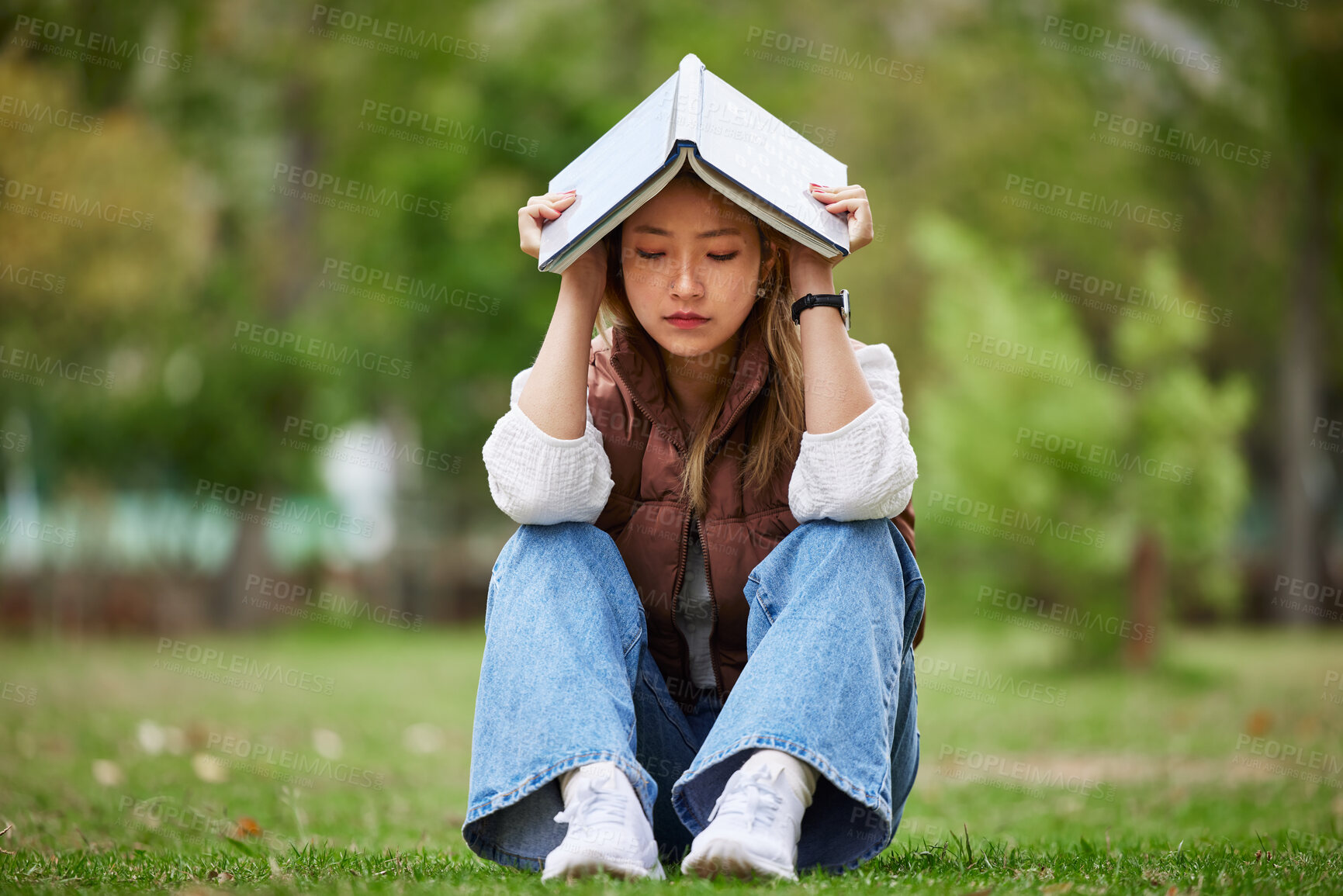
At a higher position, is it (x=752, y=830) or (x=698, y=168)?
(x=698, y=168)

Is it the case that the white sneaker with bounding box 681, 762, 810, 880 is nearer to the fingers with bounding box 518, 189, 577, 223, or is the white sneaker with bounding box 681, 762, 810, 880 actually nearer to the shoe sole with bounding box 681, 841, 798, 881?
the shoe sole with bounding box 681, 841, 798, 881

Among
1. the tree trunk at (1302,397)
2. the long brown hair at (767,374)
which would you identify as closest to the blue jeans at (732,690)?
the long brown hair at (767,374)

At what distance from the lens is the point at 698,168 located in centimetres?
231

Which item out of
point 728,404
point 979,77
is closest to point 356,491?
point 979,77

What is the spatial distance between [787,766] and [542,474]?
694 millimetres

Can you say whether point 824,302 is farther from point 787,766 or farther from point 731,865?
point 731,865

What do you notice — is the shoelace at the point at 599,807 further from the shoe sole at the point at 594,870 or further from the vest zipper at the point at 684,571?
the vest zipper at the point at 684,571

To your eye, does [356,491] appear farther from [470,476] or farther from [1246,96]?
[1246,96]

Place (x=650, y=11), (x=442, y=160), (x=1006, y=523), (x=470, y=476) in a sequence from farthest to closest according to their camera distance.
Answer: (x=650, y=11) < (x=470, y=476) < (x=442, y=160) < (x=1006, y=523)

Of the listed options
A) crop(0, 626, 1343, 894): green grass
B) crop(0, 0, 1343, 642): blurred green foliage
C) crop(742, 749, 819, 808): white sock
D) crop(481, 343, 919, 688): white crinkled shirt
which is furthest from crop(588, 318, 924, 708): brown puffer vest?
crop(0, 0, 1343, 642): blurred green foliage

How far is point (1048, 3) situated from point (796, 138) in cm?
1637

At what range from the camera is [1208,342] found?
18.7 meters

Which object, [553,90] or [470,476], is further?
[470,476]

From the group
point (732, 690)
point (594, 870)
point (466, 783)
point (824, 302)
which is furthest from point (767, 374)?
point (466, 783)
